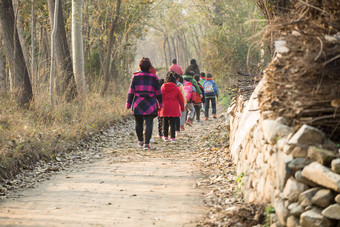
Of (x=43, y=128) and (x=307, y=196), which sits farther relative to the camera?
(x=43, y=128)

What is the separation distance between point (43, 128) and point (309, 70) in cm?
713

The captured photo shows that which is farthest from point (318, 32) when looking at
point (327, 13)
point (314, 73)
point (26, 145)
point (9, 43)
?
point (9, 43)

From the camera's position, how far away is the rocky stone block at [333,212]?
12.9 feet

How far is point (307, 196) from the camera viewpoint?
4172 millimetres

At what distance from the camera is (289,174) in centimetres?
438

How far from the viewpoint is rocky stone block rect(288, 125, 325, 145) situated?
4352 mm

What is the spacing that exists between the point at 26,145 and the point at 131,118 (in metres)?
8.34

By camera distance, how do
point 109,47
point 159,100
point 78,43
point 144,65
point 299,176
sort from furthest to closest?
point 109,47 < point 78,43 < point 159,100 < point 144,65 < point 299,176

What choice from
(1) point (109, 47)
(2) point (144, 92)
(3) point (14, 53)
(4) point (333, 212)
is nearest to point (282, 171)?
(4) point (333, 212)

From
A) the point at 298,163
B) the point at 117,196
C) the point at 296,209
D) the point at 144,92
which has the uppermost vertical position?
the point at 144,92

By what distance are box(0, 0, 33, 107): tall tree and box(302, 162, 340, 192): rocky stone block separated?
29.5 feet

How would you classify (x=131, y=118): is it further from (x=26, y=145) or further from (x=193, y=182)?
(x=193, y=182)

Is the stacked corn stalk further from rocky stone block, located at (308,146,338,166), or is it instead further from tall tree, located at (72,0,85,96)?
tall tree, located at (72,0,85,96)

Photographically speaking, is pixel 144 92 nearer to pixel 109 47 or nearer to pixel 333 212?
pixel 333 212
